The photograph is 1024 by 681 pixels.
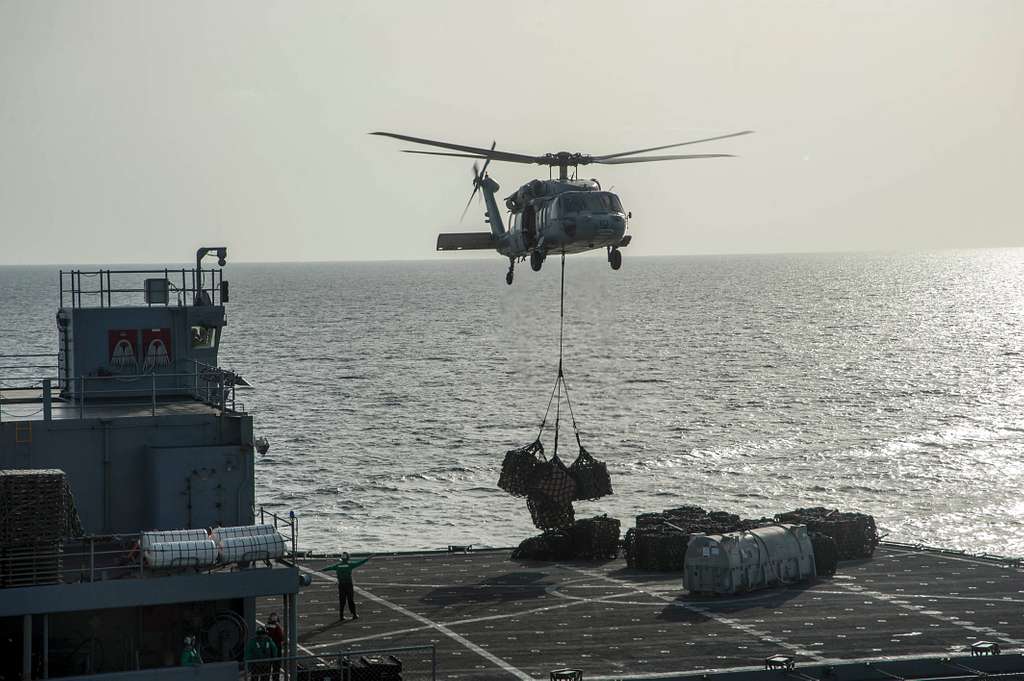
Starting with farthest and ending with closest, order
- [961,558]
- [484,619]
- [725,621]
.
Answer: [961,558] → [484,619] → [725,621]

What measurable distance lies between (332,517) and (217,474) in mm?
38402

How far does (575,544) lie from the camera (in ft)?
145

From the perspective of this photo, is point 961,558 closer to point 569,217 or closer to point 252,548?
point 569,217

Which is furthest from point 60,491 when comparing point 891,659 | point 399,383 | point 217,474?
point 399,383

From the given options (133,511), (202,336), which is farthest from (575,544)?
Result: (133,511)

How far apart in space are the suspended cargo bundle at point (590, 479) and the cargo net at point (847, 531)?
5467 mm

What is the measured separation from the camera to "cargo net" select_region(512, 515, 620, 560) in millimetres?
44125

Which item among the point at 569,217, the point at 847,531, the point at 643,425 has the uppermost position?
the point at 569,217

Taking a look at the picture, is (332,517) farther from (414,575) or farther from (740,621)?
(740,621)

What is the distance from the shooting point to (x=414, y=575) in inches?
1661

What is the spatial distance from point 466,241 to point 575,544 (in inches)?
408

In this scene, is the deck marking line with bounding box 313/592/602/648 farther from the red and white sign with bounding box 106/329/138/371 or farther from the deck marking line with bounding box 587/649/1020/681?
the red and white sign with bounding box 106/329/138/371

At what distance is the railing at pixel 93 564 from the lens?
82.6 feet

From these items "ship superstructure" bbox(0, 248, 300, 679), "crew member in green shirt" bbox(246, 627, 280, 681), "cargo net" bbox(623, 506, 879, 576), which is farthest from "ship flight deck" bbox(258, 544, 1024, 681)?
"crew member in green shirt" bbox(246, 627, 280, 681)
